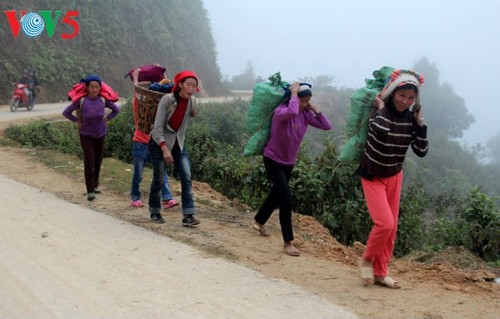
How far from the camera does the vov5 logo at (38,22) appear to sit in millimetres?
22500

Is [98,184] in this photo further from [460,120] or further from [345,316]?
[460,120]

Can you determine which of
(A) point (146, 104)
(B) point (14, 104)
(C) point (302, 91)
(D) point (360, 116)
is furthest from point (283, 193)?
(B) point (14, 104)

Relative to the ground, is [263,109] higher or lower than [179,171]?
higher

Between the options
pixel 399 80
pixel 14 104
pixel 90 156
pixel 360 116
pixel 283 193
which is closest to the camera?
pixel 399 80

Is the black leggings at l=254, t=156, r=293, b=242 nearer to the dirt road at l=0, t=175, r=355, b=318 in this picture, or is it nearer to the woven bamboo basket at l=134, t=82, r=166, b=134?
the dirt road at l=0, t=175, r=355, b=318

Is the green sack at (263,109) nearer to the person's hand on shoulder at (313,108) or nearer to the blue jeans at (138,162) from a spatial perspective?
the person's hand on shoulder at (313,108)

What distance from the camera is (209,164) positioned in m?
9.81

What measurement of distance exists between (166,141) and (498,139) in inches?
3585

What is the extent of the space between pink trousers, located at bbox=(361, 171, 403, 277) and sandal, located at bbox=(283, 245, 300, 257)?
0.97m

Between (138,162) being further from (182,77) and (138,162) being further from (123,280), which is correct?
(123,280)

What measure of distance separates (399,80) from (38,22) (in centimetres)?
2347

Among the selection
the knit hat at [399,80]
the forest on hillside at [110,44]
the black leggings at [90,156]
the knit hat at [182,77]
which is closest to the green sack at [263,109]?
the knit hat at [182,77]

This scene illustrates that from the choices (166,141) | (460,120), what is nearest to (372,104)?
(166,141)

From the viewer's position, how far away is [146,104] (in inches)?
251
